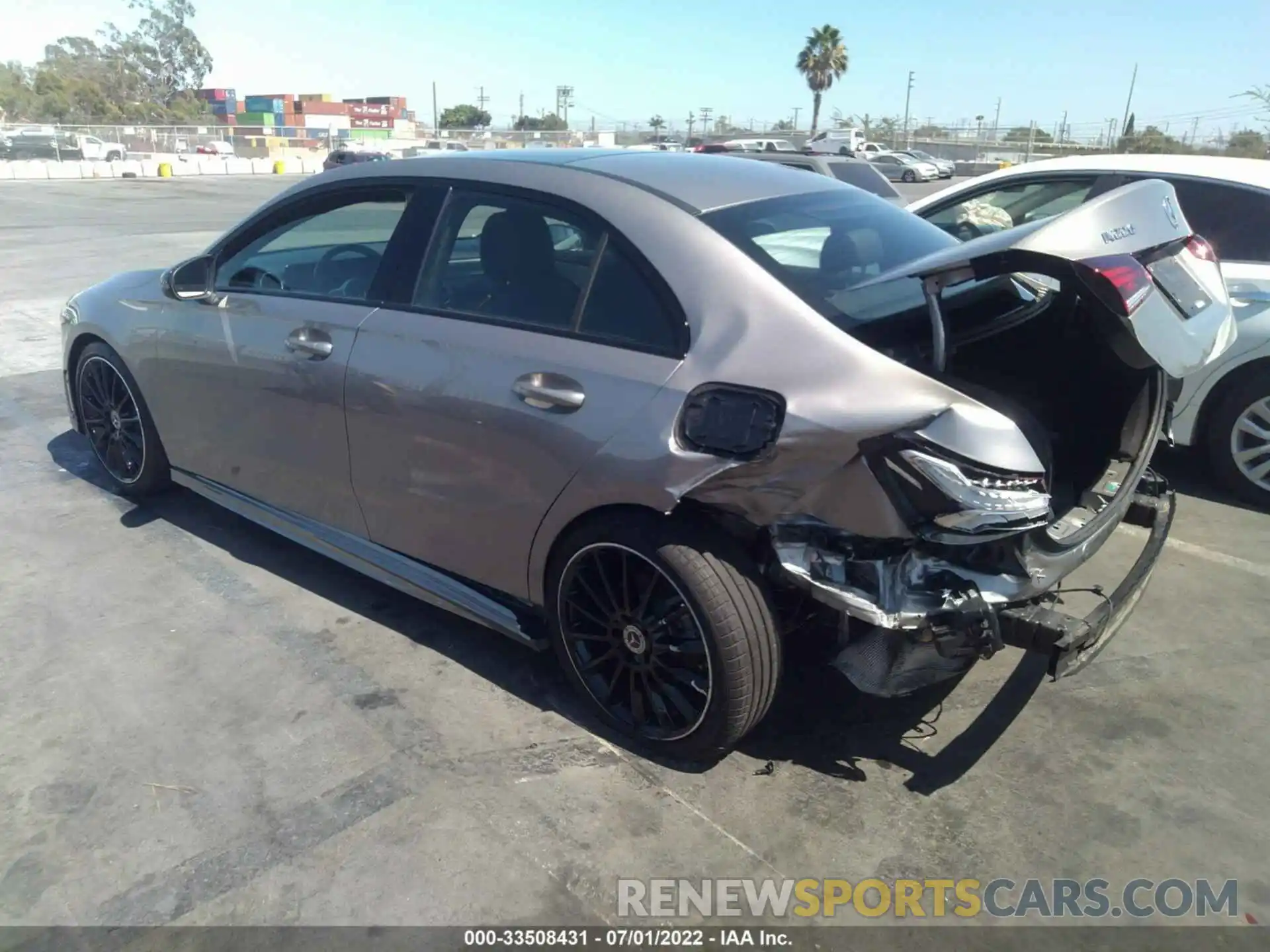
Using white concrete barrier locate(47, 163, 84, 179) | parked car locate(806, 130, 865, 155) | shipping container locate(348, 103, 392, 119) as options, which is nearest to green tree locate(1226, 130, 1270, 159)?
parked car locate(806, 130, 865, 155)

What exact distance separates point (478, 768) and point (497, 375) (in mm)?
1195

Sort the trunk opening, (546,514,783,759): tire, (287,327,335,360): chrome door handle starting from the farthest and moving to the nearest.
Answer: (287,327,335,360): chrome door handle < the trunk opening < (546,514,783,759): tire

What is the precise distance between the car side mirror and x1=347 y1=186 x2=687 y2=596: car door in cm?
113

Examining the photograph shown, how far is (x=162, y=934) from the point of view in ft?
7.58

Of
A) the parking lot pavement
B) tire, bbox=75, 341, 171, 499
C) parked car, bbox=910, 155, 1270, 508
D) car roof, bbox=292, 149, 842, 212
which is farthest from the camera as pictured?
parked car, bbox=910, 155, 1270, 508

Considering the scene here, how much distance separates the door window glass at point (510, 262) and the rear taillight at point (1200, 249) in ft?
6.01

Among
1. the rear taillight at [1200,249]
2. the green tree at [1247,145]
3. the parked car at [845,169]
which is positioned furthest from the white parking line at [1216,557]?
the green tree at [1247,145]

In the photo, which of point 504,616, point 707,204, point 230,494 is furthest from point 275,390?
point 707,204

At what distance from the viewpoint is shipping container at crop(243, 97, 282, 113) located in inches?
4031

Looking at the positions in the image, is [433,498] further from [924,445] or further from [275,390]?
[924,445]

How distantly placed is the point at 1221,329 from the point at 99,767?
3.62m

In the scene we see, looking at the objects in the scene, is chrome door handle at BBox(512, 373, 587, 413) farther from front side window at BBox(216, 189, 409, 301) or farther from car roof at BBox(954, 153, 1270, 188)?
car roof at BBox(954, 153, 1270, 188)

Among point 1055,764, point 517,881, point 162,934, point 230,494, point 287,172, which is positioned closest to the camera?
point 162,934

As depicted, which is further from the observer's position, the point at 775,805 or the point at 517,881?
the point at 775,805
